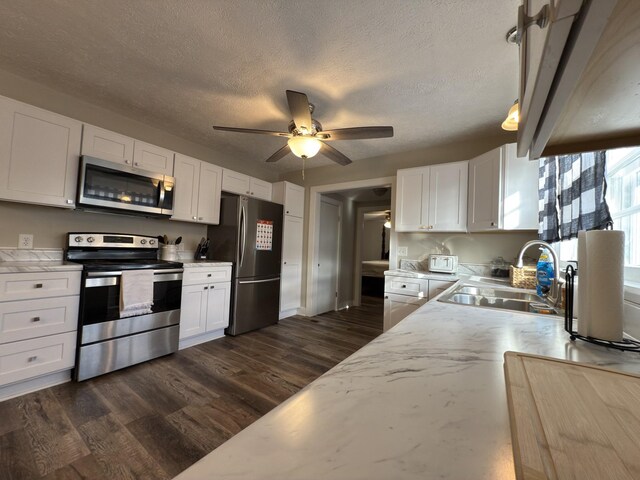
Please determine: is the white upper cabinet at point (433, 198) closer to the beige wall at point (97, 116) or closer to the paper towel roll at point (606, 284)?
the paper towel roll at point (606, 284)

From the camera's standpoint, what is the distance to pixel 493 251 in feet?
9.69

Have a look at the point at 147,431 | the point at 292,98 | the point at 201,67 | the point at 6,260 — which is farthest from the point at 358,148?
the point at 6,260

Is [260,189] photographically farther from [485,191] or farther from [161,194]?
[485,191]

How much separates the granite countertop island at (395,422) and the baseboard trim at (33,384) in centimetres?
251

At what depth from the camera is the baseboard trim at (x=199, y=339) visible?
8.89ft

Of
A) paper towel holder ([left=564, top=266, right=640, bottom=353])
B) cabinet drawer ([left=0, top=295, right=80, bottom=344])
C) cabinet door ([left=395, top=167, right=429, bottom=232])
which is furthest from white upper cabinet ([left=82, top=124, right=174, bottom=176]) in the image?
paper towel holder ([left=564, top=266, right=640, bottom=353])

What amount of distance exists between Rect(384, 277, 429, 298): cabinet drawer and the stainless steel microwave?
2471 mm

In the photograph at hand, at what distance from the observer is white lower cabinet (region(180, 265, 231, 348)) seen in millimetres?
2684

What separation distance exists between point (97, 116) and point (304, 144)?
214cm

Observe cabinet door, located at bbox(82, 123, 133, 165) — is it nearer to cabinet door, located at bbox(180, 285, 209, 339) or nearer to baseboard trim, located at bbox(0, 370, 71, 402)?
cabinet door, located at bbox(180, 285, 209, 339)

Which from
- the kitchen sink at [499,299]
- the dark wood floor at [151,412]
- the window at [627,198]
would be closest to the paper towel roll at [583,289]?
the kitchen sink at [499,299]

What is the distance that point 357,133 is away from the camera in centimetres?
209

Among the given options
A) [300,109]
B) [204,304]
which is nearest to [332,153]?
[300,109]

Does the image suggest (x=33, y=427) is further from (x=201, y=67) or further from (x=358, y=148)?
(x=358, y=148)
